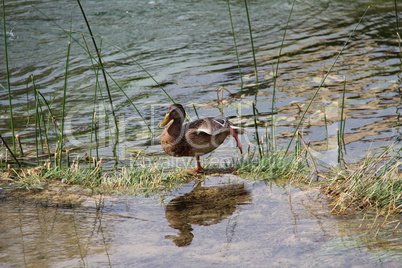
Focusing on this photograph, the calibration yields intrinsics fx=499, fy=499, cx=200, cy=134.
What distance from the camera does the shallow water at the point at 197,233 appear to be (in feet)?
9.32

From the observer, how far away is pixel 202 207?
3643 mm

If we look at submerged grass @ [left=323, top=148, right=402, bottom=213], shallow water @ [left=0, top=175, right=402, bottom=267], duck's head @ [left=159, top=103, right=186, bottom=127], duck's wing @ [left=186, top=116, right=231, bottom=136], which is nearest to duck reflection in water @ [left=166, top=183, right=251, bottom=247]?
shallow water @ [left=0, top=175, right=402, bottom=267]

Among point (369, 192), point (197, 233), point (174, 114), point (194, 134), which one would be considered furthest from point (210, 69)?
point (197, 233)

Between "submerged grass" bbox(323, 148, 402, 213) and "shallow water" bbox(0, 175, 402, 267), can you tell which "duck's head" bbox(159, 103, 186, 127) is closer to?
"shallow water" bbox(0, 175, 402, 267)

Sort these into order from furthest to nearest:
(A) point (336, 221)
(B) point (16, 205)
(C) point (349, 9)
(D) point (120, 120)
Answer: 1. (C) point (349, 9)
2. (D) point (120, 120)
3. (B) point (16, 205)
4. (A) point (336, 221)

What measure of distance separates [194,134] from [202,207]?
1065 mm

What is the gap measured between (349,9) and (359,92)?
242 inches

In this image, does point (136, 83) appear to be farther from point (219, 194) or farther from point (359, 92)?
point (219, 194)

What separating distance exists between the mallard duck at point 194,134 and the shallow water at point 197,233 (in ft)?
2.38

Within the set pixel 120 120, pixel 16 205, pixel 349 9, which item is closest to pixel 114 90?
pixel 120 120

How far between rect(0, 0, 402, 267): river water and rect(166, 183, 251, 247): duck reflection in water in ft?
0.07

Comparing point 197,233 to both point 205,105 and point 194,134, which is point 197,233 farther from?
point 205,105

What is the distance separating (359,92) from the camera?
7.08 m

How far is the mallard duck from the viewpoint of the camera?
4.49m
